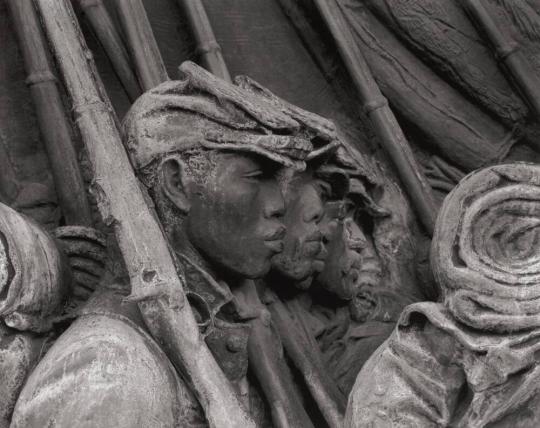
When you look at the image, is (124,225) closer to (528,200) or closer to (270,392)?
(270,392)

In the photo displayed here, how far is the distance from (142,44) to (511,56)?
1.18 metres

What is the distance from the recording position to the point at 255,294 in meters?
3.72

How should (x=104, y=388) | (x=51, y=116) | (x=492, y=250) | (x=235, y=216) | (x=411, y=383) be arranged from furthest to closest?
(x=51, y=116), (x=235, y=216), (x=492, y=250), (x=411, y=383), (x=104, y=388)

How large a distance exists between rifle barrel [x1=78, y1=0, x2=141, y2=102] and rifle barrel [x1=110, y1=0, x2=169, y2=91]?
0.17ft

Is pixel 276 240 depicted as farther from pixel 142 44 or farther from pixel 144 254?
pixel 142 44

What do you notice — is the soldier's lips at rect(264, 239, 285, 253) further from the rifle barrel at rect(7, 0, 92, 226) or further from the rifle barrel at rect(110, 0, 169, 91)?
the rifle barrel at rect(110, 0, 169, 91)

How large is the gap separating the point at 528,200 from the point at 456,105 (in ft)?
2.88

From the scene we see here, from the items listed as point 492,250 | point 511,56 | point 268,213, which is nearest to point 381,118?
point 511,56

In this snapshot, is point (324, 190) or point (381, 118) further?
point (381, 118)

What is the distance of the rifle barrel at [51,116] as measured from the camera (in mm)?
3812

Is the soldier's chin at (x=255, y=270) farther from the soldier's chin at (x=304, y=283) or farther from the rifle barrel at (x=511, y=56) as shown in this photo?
the rifle barrel at (x=511, y=56)

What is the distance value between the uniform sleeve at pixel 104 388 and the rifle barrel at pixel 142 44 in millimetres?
1044

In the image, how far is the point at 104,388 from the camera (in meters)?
3.07

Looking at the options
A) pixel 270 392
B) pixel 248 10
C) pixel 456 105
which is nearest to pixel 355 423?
pixel 270 392
